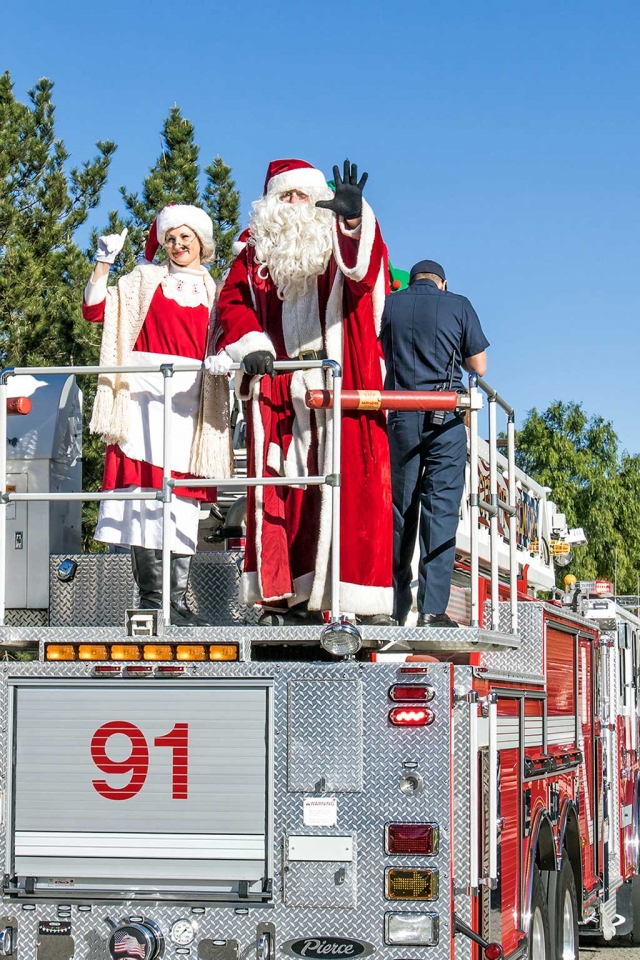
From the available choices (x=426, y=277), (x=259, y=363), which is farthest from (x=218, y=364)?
(x=426, y=277)

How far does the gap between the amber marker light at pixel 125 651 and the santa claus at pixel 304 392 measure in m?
0.64

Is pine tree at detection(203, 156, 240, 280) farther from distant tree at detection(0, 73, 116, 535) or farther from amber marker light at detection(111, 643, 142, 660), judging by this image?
amber marker light at detection(111, 643, 142, 660)

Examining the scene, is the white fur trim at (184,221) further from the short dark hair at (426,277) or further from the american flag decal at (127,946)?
the american flag decal at (127,946)

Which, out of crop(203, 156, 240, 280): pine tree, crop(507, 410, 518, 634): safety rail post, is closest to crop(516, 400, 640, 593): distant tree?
crop(203, 156, 240, 280): pine tree

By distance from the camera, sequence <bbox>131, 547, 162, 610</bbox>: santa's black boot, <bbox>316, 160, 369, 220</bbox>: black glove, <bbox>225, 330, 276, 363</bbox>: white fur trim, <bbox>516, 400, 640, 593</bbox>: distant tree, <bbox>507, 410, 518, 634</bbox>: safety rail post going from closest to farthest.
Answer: <bbox>316, 160, 369, 220</bbox>: black glove, <bbox>225, 330, 276, 363</bbox>: white fur trim, <bbox>131, 547, 162, 610</bbox>: santa's black boot, <bbox>507, 410, 518, 634</bbox>: safety rail post, <bbox>516, 400, 640, 593</bbox>: distant tree

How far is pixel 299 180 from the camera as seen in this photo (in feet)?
20.9

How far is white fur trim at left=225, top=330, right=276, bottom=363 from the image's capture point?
20.0ft

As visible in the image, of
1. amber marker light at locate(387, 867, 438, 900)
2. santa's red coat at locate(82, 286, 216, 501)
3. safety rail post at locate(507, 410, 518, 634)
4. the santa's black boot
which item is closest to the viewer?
amber marker light at locate(387, 867, 438, 900)

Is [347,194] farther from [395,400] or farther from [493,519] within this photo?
[493,519]

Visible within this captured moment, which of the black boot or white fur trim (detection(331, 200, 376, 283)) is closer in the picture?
white fur trim (detection(331, 200, 376, 283))

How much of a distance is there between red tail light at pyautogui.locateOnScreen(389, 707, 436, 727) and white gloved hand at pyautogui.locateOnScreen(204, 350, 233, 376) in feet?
5.56

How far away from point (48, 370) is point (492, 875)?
8.82 ft

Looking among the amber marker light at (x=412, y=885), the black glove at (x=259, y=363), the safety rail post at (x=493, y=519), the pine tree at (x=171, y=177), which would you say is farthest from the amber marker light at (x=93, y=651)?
the pine tree at (x=171, y=177)

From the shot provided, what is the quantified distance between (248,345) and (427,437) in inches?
36.5
